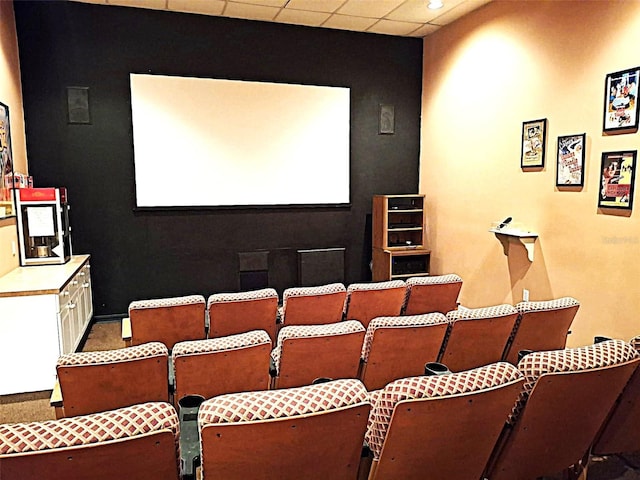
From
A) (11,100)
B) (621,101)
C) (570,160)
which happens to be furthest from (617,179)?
(11,100)

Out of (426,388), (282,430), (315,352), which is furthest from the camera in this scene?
(315,352)

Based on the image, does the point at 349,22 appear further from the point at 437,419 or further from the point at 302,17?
the point at 437,419

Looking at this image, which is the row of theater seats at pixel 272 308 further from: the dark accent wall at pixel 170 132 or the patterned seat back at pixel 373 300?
the dark accent wall at pixel 170 132

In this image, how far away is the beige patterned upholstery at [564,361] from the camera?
1.72 m

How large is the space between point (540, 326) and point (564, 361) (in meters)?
1.26

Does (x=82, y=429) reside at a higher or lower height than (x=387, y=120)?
lower

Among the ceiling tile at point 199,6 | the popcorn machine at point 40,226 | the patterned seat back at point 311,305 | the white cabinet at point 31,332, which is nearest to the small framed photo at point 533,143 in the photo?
the patterned seat back at point 311,305

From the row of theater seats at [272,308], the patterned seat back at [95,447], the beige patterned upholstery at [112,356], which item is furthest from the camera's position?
the row of theater seats at [272,308]

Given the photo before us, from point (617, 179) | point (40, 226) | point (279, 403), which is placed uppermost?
point (617, 179)

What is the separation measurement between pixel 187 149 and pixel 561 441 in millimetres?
4967

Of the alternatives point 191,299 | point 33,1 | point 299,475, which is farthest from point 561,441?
point 33,1

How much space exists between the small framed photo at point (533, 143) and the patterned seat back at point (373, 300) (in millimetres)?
2203

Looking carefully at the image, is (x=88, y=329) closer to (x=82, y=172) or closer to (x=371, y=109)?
(x=82, y=172)

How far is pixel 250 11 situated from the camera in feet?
17.9
